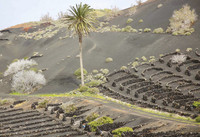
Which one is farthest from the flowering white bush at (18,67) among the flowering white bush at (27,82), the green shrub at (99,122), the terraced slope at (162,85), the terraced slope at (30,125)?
the green shrub at (99,122)

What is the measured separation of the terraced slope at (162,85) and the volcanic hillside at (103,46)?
7.76 ft

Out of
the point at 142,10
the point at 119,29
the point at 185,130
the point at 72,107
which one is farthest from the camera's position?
the point at 142,10

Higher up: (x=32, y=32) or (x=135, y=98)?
(x=32, y=32)

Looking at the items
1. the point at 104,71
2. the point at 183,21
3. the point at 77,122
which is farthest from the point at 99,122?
the point at 183,21

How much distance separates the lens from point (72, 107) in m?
35.2

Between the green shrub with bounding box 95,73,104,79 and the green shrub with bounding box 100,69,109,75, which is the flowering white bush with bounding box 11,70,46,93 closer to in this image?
the green shrub with bounding box 95,73,104,79

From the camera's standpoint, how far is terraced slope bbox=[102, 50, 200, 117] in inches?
1480

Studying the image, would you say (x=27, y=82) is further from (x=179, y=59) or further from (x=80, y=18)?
(x=179, y=59)

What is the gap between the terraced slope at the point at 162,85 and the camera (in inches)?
1480

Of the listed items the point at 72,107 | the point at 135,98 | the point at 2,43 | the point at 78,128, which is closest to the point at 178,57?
the point at 135,98

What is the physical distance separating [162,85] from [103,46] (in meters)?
35.4

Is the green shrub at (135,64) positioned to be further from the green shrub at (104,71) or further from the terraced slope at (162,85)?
the green shrub at (104,71)

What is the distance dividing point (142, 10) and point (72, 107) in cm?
7471

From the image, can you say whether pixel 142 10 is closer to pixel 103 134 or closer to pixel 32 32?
pixel 32 32
